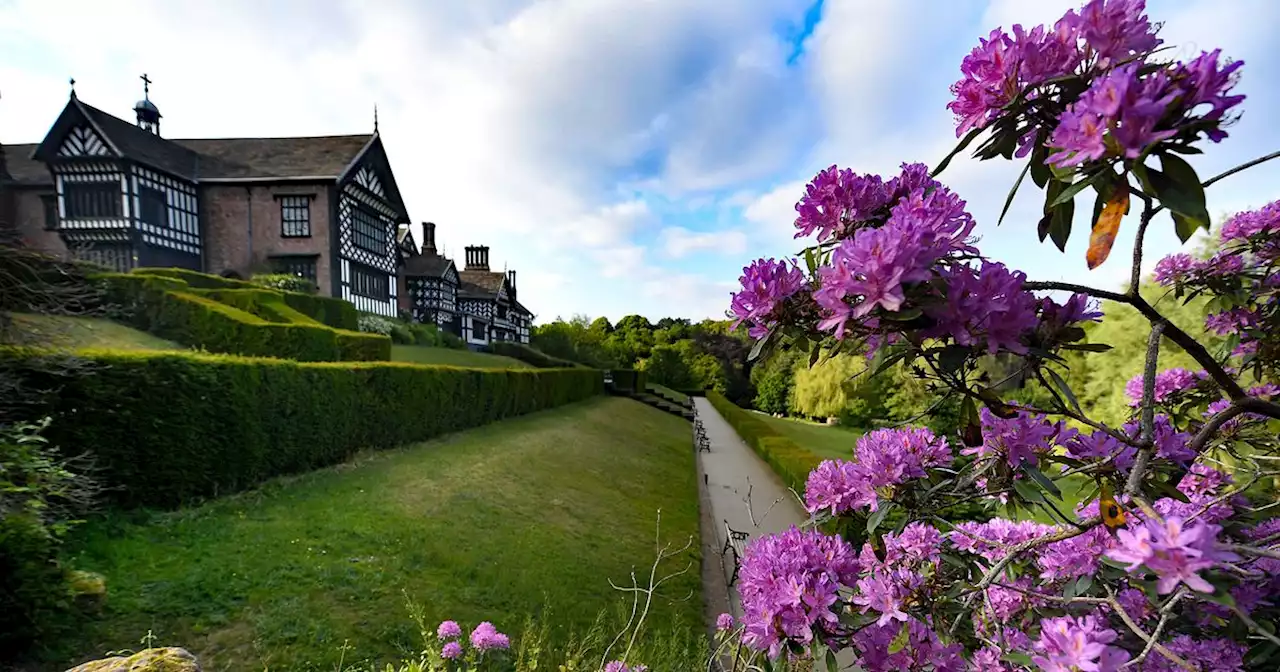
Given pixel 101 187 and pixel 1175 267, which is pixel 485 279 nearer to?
pixel 101 187

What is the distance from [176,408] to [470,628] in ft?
13.7

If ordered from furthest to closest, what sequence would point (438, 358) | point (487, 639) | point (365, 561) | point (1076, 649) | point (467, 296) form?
point (467, 296) < point (438, 358) < point (365, 561) < point (487, 639) < point (1076, 649)

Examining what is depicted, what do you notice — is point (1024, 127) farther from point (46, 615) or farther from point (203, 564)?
point (203, 564)

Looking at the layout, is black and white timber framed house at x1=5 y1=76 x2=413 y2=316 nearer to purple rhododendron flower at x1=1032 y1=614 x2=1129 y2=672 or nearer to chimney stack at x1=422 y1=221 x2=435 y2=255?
chimney stack at x1=422 y1=221 x2=435 y2=255

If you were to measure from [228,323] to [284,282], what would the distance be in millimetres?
8341

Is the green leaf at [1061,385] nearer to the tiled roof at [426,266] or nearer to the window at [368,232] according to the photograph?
the window at [368,232]

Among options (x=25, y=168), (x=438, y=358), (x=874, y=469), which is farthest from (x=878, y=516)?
(x=25, y=168)

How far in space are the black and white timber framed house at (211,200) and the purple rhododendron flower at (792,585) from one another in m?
24.4

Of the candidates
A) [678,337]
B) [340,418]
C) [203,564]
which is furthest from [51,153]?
[678,337]

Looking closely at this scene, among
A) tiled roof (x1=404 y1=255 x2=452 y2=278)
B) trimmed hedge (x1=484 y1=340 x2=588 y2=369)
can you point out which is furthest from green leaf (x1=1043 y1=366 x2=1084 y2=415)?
tiled roof (x1=404 y1=255 x2=452 y2=278)

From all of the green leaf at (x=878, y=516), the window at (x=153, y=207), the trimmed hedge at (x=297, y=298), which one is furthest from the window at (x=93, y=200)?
the green leaf at (x=878, y=516)

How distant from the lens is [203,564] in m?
4.41

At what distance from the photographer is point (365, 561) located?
5.00 meters

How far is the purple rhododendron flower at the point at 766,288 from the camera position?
4.02 ft
